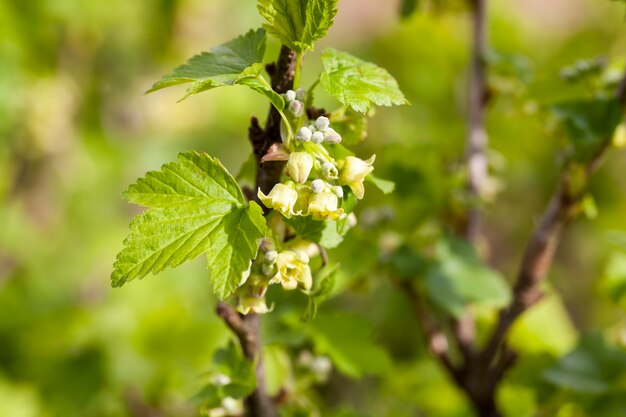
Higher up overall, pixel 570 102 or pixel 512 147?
pixel 570 102

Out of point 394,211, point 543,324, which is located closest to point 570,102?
point 394,211

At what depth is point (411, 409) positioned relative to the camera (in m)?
1.52

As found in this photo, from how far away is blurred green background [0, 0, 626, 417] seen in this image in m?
1.14

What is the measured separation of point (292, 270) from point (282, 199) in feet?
0.32

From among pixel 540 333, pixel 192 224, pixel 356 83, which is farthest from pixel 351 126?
pixel 540 333

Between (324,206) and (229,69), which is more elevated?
(229,69)

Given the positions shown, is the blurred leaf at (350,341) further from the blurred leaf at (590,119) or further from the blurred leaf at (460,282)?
the blurred leaf at (590,119)

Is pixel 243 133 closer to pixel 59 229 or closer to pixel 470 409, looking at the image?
pixel 59 229

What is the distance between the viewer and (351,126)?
2.46 ft

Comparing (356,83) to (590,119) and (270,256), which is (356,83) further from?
(590,119)

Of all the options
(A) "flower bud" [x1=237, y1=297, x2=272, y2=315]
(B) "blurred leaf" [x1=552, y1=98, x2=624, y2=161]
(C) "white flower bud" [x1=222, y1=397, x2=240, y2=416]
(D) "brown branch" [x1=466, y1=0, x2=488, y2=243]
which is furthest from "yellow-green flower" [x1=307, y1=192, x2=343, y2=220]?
(D) "brown branch" [x1=466, y1=0, x2=488, y2=243]

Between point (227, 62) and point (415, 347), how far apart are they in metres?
1.02

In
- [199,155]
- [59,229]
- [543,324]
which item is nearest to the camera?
[199,155]

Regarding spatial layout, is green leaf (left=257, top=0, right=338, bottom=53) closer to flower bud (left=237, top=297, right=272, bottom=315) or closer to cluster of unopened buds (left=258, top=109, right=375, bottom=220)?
cluster of unopened buds (left=258, top=109, right=375, bottom=220)
